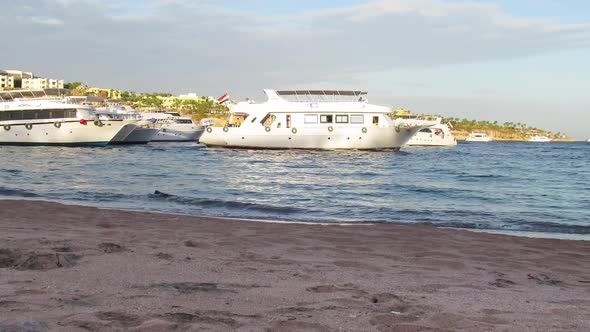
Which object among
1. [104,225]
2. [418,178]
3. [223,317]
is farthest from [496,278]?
[418,178]

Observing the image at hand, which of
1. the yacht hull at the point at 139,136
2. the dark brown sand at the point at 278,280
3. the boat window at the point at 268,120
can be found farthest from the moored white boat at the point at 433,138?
the dark brown sand at the point at 278,280

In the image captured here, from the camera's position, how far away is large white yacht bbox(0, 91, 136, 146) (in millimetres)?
45844

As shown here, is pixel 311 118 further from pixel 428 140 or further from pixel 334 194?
pixel 428 140

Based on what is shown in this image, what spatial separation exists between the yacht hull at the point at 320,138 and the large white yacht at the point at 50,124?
9477 mm

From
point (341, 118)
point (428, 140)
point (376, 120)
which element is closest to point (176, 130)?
point (428, 140)

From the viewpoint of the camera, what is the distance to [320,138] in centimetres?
4412

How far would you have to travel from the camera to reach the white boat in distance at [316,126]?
44.0m

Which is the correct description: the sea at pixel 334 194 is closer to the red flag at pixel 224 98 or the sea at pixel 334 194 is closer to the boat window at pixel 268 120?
the boat window at pixel 268 120

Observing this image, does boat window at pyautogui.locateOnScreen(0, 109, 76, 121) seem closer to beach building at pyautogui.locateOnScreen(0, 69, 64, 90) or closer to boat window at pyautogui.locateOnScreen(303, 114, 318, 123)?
boat window at pyautogui.locateOnScreen(303, 114, 318, 123)

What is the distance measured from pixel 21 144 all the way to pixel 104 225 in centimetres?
4102

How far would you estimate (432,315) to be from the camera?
4117mm

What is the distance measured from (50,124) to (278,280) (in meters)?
44.3

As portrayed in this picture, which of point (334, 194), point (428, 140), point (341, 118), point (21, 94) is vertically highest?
point (21, 94)

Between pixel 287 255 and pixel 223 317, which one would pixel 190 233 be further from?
pixel 223 317
